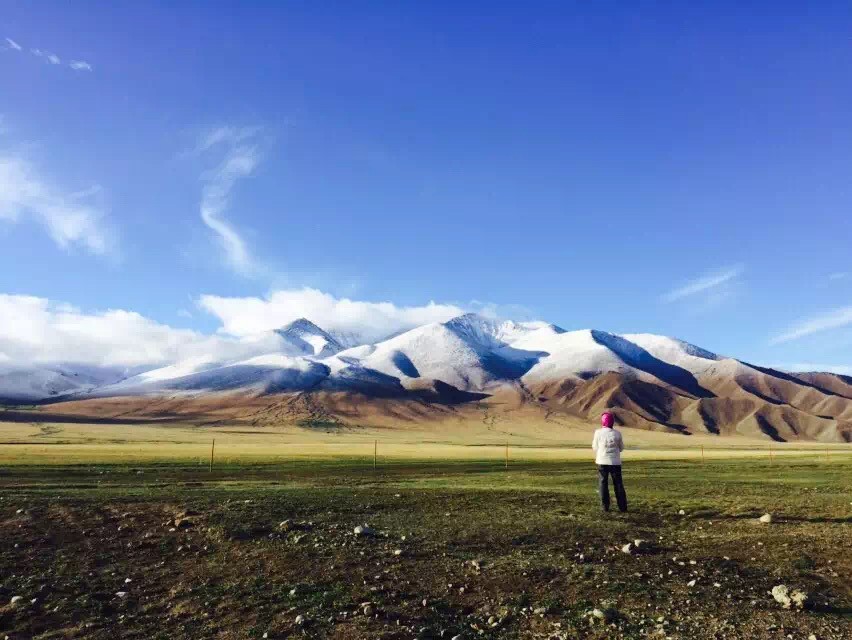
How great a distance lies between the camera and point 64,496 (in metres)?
21.3

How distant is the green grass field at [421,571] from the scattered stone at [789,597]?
0.12 meters

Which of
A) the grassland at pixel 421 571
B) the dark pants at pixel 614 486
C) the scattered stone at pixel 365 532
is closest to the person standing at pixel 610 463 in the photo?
the dark pants at pixel 614 486

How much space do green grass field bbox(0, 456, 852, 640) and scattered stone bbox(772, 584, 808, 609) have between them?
12cm

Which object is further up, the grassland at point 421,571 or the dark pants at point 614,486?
the dark pants at point 614,486

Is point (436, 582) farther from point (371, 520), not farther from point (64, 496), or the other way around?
point (64, 496)

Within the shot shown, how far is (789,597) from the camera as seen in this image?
848 centimetres

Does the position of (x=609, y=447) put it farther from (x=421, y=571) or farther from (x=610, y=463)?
(x=421, y=571)

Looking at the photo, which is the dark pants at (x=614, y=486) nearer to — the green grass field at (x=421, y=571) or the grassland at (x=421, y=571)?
the green grass field at (x=421, y=571)

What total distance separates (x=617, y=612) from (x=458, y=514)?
795 centimetres

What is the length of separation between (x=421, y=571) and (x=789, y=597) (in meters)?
4.96

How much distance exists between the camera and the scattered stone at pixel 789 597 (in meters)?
8.31

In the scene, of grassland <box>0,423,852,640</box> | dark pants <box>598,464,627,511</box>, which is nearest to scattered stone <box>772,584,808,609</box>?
grassland <box>0,423,852,640</box>

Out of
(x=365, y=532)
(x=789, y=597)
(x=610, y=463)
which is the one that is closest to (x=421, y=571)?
(x=365, y=532)

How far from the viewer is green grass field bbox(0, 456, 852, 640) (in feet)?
26.5
